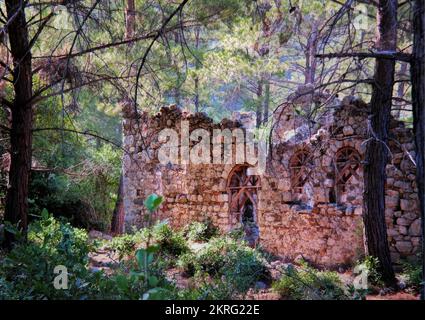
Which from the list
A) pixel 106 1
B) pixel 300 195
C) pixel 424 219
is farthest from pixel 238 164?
pixel 424 219

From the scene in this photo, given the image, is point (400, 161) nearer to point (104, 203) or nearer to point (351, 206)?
point (351, 206)

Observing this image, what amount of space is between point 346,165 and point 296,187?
129 cm

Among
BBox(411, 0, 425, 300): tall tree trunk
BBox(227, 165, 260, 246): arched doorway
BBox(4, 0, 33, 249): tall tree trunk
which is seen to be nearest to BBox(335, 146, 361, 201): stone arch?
BBox(227, 165, 260, 246): arched doorway

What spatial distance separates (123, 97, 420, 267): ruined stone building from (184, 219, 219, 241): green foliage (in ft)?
0.64

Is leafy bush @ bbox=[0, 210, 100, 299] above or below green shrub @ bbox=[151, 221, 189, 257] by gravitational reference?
above

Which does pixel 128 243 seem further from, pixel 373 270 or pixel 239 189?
pixel 373 270

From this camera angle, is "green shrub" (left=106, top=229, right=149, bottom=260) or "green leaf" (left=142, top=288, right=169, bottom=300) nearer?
"green leaf" (left=142, top=288, right=169, bottom=300)

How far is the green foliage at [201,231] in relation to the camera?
9844mm

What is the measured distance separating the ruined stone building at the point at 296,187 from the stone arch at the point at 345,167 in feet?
0.06

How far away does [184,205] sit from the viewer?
10.8 meters

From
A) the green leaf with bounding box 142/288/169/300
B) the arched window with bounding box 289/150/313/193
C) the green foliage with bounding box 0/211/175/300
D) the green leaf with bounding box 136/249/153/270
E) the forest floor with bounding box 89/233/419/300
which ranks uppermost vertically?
the arched window with bounding box 289/150/313/193

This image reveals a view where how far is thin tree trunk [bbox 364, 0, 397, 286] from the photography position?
5730mm

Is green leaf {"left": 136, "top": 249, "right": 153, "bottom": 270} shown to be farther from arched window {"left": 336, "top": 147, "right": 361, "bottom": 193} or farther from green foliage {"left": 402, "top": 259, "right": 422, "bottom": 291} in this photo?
arched window {"left": 336, "top": 147, "right": 361, "bottom": 193}

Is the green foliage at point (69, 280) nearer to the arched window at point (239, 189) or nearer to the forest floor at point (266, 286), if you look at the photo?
the forest floor at point (266, 286)
